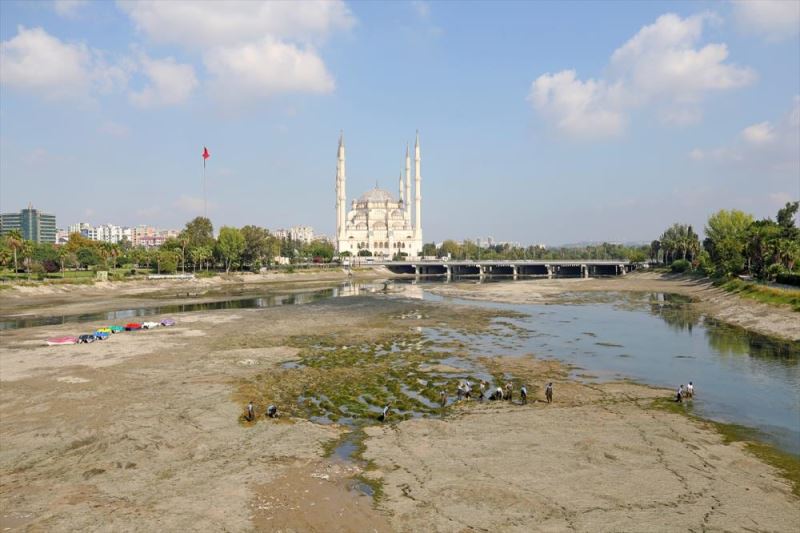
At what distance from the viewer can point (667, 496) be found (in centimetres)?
1517

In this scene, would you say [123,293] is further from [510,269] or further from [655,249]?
[655,249]

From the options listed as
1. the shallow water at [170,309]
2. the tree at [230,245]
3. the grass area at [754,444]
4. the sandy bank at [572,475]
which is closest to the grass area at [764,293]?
the grass area at [754,444]

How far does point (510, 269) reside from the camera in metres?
188

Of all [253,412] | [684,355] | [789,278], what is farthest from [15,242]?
[789,278]

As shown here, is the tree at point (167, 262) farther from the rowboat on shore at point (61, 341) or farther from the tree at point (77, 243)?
the rowboat on shore at point (61, 341)

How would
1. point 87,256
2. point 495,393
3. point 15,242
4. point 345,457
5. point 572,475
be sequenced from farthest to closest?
point 87,256, point 15,242, point 495,393, point 345,457, point 572,475

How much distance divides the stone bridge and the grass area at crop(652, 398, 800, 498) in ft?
431

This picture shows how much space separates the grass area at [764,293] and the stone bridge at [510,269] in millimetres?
79738

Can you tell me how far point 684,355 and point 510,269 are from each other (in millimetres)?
152460

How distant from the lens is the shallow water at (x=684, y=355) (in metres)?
24.1

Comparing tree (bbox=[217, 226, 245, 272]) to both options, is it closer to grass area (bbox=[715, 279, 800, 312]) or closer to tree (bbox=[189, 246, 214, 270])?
tree (bbox=[189, 246, 214, 270])

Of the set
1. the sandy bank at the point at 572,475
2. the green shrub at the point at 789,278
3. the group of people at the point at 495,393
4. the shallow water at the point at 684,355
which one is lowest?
the shallow water at the point at 684,355

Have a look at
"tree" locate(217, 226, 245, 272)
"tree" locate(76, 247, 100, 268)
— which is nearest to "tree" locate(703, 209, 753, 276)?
"tree" locate(217, 226, 245, 272)

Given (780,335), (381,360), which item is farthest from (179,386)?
(780,335)
